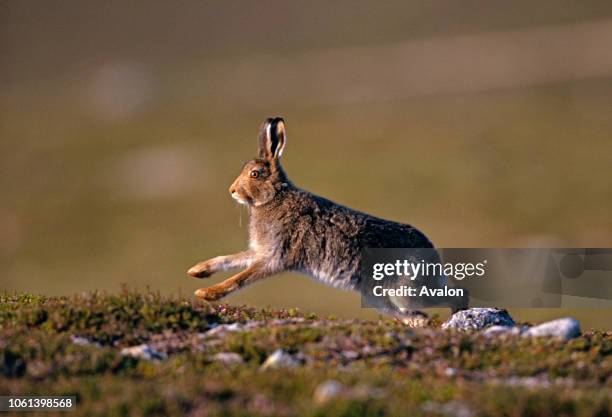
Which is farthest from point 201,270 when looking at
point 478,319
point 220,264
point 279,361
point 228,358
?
point 279,361

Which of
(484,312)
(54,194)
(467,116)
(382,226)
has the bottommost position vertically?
(484,312)

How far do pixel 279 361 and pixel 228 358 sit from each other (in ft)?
2.02

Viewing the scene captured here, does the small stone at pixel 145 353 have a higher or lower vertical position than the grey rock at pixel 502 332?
lower

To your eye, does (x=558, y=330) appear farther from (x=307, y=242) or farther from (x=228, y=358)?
(x=307, y=242)

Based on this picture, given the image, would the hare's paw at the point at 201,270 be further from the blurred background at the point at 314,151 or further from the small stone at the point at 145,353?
the blurred background at the point at 314,151

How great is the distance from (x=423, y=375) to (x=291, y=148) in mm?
100917

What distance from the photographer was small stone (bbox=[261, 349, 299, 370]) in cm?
1148

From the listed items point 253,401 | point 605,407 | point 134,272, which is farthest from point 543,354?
point 134,272

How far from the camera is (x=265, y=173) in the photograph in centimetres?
1752

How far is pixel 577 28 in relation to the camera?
181125 mm

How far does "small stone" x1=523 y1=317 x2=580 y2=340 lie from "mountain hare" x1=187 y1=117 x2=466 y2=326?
9.76ft

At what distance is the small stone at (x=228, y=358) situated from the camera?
11.7 metres

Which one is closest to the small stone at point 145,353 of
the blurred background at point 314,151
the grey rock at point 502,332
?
the grey rock at point 502,332

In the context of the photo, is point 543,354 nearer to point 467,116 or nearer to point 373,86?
point 467,116
